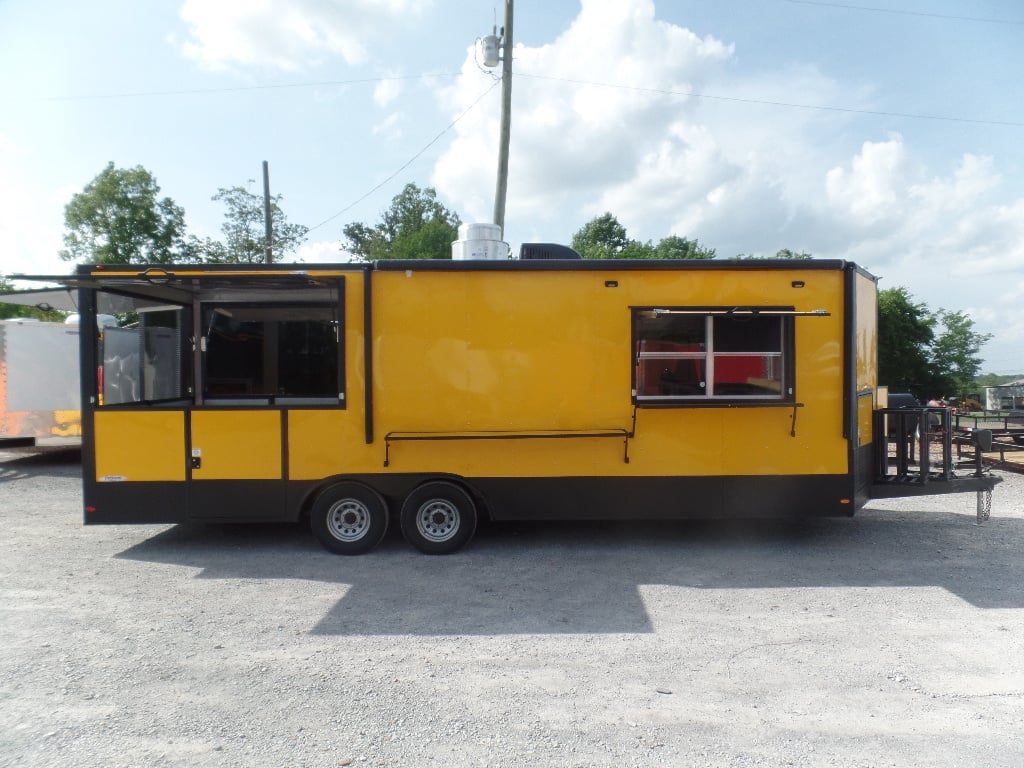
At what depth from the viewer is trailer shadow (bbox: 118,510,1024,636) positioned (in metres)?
4.91

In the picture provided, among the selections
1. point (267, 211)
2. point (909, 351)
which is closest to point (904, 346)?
point (909, 351)

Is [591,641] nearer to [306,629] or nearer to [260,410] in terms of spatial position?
[306,629]

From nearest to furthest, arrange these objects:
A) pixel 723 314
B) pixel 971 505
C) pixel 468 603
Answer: pixel 468 603
pixel 723 314
pixel 971 505

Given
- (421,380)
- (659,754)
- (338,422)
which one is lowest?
(659,754)

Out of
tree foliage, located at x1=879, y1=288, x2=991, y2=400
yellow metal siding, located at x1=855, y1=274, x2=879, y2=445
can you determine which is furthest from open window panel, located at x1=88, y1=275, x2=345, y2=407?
tree foliage, located at x1=879, y1=288, x2=991, y2=400

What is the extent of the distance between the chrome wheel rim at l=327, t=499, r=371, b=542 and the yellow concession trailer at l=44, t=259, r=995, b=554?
5 cm

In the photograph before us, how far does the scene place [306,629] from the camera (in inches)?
183

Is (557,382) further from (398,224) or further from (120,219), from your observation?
(398,224)

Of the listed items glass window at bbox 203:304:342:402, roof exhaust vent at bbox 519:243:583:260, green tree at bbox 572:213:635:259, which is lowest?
glass window at bbox 203:304:342:402

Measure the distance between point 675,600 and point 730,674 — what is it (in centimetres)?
123

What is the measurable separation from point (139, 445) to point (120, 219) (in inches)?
1135

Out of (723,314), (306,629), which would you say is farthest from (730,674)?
(723,314)

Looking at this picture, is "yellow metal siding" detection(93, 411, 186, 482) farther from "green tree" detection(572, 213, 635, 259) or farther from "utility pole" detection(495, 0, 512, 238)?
"green tree" detection(572, 213, 635, 259)

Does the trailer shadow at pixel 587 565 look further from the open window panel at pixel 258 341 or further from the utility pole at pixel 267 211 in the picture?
the utility pole at pixel 267 211
